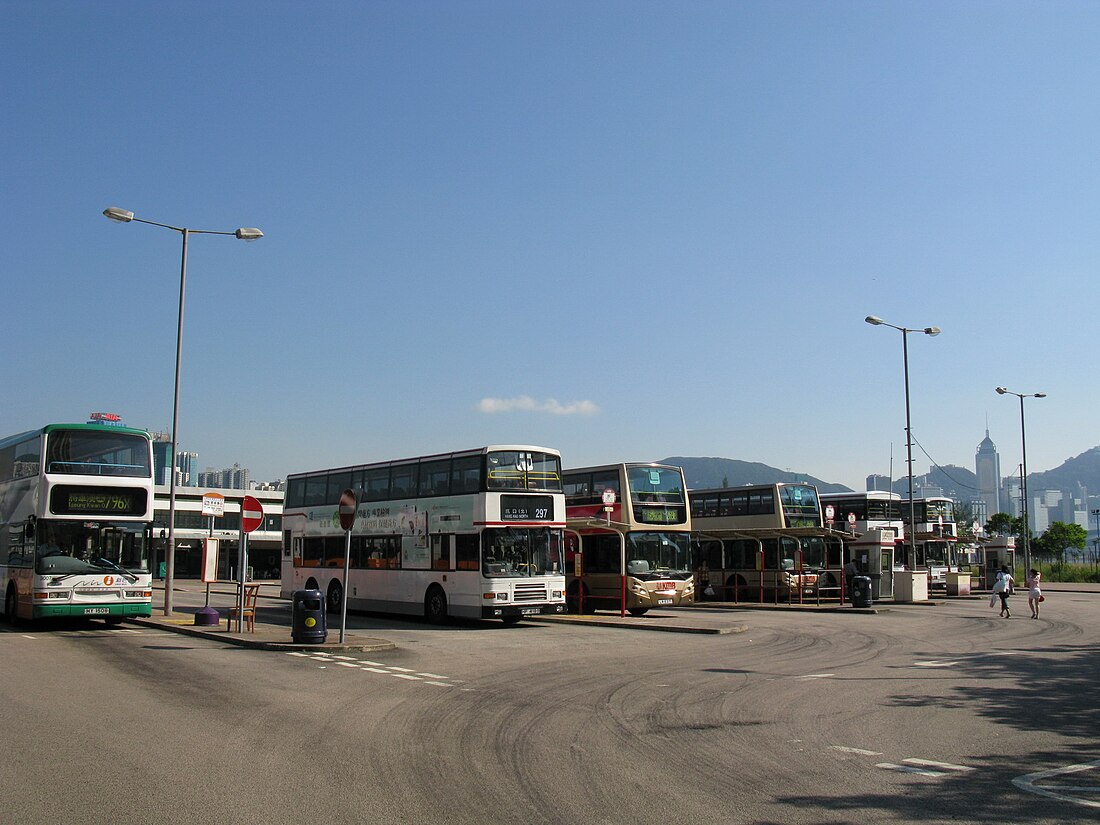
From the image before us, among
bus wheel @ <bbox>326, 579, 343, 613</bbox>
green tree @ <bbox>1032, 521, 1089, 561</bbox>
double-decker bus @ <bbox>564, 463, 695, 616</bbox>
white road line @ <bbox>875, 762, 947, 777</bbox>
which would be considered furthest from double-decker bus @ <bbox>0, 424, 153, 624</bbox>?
green tree @ <bbox>1032, 521, 1089, 561</bbox>

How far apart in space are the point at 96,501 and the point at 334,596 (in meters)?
8.88

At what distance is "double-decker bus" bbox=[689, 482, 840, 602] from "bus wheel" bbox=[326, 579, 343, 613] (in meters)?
14.4

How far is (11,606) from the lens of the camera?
21719 millimetres

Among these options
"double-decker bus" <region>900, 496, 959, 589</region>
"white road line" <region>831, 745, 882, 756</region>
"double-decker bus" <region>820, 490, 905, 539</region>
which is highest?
"double-decker bus" <region>820, 490, 905, 539</region>

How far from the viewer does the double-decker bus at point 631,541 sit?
27641mm

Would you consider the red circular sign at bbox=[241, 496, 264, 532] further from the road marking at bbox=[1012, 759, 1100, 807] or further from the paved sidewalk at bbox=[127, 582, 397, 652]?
the road marking at bbox=[1012, 759, 1100, 807]

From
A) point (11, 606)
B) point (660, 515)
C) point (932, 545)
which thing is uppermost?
point (660, 515)

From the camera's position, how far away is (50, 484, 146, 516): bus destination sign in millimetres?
20312

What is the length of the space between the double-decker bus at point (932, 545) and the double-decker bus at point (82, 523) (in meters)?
32.1

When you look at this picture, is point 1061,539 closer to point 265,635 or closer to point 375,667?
point 265,635

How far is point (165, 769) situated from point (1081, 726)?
8.94 metres

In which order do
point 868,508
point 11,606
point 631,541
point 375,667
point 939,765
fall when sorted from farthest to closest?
point 868,508 → point 631,541 → point 11,606 → point 375,667 → point 939,765

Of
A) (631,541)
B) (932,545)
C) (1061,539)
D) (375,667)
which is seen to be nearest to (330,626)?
(631,541)

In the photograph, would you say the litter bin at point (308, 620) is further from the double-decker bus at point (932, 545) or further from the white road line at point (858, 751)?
the double-decker bus at point (932, 545)
